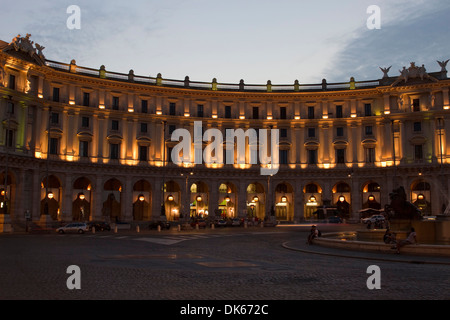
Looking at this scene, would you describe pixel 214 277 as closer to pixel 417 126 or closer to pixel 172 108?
pixel 172 108

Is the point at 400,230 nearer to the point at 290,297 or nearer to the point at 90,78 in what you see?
the point at 290,297

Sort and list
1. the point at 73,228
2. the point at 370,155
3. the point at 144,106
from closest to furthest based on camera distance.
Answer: the point at 73,228 → the point at 144,106 → the point at 370,155

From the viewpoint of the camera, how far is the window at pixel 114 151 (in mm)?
69188

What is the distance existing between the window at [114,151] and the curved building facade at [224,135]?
17 centimetres

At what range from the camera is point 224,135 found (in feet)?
246

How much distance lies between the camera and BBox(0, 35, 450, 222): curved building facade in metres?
65.6

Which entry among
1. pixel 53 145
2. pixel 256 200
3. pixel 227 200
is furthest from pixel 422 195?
pixel 53 145

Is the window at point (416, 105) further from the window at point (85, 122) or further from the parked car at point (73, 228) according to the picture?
the parked car at point (73, 228)

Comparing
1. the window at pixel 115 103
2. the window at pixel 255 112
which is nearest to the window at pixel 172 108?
the window at pixel 115 103

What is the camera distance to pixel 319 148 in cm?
7550

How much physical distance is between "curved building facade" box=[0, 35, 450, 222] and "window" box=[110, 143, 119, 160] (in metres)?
0.17

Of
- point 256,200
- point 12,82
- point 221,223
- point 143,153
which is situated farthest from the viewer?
point 256,200

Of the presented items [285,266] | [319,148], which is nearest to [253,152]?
[319,148]

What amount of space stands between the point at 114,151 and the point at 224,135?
58.5 feet
